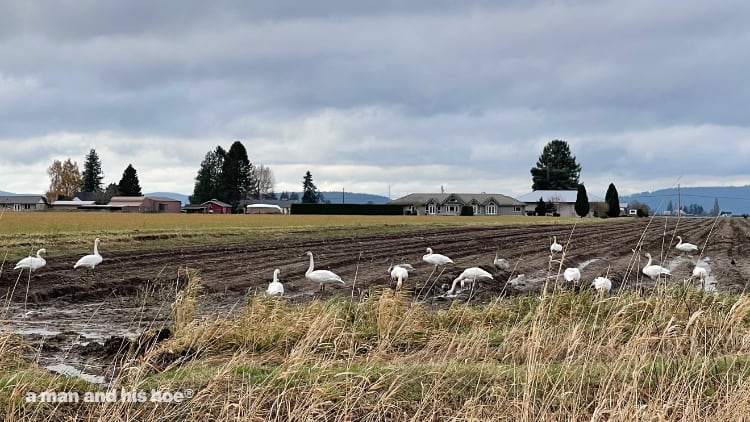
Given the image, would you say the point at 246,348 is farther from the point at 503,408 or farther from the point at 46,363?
the point at 503,408

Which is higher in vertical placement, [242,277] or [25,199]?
[25,199]

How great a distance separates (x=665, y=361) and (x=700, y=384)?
2.72ft

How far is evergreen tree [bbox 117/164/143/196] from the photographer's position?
141 meters

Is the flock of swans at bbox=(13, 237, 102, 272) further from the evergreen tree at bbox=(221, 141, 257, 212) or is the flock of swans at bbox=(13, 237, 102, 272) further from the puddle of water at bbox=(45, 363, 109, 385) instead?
the evergreen tree at bbox=(221, 141, 257, 212)

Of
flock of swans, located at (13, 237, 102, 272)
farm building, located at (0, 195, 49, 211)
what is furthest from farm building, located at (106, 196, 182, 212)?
flock of swans, located at (13, 237, 102, 272)

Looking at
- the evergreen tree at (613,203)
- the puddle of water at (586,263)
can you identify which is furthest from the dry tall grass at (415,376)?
the evergreen tree at (613,203)

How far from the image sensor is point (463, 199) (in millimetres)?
136875

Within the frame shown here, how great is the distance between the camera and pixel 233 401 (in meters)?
6.41

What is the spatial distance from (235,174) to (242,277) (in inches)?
4952

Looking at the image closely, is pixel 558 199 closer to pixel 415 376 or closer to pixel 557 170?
pixel 557 170

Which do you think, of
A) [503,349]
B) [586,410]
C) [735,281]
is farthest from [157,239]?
[586,410]

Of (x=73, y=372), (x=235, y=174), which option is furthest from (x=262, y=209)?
(x=73, y=372)

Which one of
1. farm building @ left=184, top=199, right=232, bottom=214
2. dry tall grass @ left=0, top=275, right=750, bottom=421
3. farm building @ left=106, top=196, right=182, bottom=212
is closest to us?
dry tall grass @ left=0, top=275, right=750, bottom=421

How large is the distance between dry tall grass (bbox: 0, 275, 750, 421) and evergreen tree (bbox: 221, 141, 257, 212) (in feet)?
433
